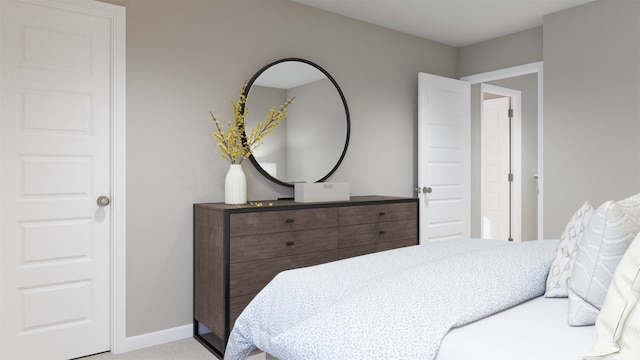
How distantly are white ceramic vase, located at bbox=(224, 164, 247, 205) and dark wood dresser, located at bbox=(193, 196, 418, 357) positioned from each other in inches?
3.0

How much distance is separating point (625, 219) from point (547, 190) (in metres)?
2.91

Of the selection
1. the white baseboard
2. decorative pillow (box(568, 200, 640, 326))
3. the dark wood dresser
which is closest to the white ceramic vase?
the dark wood dresser

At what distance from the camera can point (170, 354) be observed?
9.05ft

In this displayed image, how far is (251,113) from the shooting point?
10.7 ft

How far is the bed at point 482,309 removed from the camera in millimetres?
1049

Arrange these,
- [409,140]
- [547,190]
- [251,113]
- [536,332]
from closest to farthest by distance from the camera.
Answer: [536,332]
[251,113]
[547,190]
[409,140]

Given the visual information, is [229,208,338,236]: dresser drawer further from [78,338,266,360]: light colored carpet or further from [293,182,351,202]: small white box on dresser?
[78,338,266,360]: light colored carpet

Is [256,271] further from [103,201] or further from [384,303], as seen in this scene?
[384,303]

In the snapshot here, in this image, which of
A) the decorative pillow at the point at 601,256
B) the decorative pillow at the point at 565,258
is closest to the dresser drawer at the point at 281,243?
the decorative pillow at the point at 565,258

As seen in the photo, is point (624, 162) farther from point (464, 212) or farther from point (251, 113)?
point (251, 113)

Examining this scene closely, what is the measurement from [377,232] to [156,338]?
170cm

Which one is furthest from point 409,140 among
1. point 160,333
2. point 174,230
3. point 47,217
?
point 47,217

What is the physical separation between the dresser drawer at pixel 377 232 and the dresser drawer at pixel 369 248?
24mm

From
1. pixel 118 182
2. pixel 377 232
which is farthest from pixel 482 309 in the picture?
pixel 118 182
